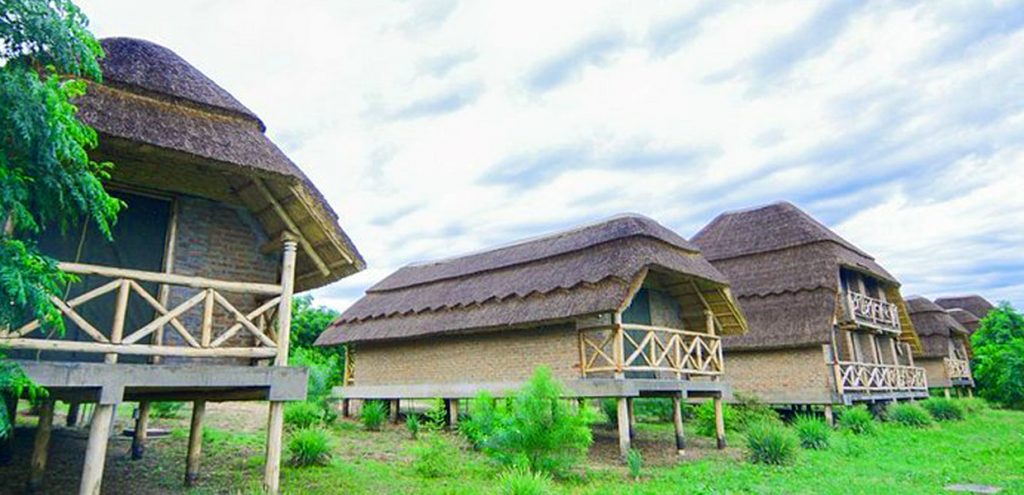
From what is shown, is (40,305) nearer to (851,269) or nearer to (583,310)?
(583,310)

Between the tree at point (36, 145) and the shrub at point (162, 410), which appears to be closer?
the tree at point (36, 145)

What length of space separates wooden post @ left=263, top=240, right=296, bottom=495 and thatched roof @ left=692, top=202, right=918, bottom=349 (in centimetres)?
1658

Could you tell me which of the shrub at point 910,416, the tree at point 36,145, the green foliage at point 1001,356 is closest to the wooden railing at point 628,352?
the shrub at point 910,416

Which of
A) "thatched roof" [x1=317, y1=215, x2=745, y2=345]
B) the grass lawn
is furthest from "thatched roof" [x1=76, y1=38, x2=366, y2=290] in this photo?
"thatched roof" [x1=317, y1=215, x2=745, y2=345]

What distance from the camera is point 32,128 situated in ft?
14.6

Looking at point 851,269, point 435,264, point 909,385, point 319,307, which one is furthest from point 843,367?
point 319,307

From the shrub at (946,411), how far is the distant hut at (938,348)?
10.7 m

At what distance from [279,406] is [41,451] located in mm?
3676

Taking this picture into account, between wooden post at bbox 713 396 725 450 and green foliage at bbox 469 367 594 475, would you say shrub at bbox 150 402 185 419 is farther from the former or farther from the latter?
wooden post at bbox 713 396 725 450

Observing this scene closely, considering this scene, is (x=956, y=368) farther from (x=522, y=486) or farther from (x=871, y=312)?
(x=522, y=486)

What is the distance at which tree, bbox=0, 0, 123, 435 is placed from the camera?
170 inches

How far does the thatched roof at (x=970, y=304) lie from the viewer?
4466 cm

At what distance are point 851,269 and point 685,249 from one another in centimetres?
1121

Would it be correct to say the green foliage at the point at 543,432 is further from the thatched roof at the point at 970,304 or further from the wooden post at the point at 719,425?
the thatched roof at the point at 970,304
